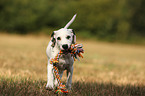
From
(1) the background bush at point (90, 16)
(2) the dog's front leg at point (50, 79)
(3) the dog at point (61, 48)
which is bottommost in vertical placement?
(2) the dog's front leg at point (50, 79)

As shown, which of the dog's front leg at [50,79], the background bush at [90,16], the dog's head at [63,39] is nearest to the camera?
the dog's head at [63,39]

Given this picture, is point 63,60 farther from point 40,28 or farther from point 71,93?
point 40,28

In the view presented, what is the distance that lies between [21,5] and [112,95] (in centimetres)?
2431

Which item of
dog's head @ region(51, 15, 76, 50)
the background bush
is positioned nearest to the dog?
dog's head @ region(51, 15, 76, 50)

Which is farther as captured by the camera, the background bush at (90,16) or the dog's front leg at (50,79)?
the background bush at (90,16)

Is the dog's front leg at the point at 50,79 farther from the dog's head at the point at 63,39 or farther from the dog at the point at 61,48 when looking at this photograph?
the dog's head at the point at 63,39

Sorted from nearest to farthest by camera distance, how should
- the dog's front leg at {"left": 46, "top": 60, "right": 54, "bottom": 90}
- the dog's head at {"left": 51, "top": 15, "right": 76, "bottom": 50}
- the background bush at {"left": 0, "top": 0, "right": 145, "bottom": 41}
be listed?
the dog's head at {"left": 51, "top": 15, "right": 76, "bottom": 50} < the dog's front leg at {"left": 46, "top": 60, "right": 54, "bottom": 90} < the background bush at {"left": 0, "top": 0, "right": 145, "bottom": 41}

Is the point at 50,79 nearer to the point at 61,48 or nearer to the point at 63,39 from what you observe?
the point at 61,48

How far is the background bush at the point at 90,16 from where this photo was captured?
83.5 feet

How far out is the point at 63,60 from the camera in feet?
9.17

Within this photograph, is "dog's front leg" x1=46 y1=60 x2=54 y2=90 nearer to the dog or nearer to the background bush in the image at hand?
the dog

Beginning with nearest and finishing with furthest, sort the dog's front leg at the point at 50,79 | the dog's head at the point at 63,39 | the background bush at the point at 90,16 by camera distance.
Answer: the dog's head at the point at 63,39 < the dog's front leg at the point at 50,79 < the background bush at the point at 90,16

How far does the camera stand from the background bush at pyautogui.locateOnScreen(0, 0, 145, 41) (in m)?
25.5

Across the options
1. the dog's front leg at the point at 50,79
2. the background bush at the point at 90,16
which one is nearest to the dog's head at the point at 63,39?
the dog's front leg at the point at 50,79
